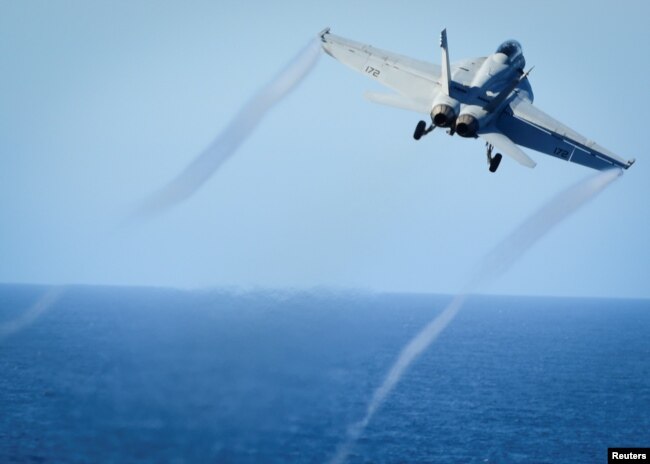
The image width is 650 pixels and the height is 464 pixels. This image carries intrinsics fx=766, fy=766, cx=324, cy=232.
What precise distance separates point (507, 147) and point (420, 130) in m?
4.19

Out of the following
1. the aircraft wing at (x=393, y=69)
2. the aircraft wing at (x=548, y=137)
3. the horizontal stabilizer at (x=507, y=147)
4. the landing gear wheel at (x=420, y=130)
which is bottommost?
the horizontal stabilizer at (x=507, y=147)

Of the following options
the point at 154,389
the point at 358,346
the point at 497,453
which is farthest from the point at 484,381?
the point at 154,389

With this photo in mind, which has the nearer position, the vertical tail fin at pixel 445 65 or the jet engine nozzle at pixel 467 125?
the jet engine nozzle at pixel 467 125

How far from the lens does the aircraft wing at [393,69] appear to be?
34.7 metres

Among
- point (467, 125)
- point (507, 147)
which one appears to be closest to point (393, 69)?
point (467, 125)

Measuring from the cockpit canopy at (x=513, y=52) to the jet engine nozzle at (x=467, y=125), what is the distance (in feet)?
23.7

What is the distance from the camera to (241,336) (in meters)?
63.4

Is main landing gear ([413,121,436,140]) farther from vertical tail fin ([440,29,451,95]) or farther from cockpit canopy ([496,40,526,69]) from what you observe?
cockpit canopy ([496,40,526,69])

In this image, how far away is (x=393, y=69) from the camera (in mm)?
38406

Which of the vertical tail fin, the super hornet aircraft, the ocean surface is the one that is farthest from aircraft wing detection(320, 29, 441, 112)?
the ocean surface

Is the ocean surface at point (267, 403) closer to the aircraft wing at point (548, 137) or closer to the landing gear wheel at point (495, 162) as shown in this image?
the landing gear wheel at point (495, 162)

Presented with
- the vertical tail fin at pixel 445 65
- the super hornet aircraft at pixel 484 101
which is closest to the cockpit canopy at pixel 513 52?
the super hornet aircraft at pixel 484 101

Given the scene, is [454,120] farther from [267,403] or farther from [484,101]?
[267,403]

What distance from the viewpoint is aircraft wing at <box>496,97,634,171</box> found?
115ft
